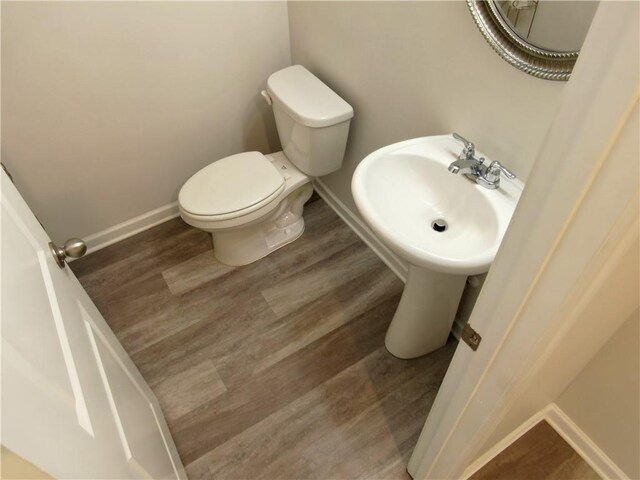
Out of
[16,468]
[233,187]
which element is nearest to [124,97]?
[233,187]

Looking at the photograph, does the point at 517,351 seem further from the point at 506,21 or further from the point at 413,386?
the point at 413,386

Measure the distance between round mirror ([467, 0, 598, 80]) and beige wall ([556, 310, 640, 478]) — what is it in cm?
63

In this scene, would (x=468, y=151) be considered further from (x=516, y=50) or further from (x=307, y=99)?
(x=307, y=99)

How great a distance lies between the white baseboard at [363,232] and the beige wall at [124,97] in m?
0.45

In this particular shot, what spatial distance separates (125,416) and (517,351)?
76 centimetres

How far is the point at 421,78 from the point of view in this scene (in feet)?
4.43

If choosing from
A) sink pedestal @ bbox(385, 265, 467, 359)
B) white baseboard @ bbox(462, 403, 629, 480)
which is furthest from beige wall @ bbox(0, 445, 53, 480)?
white baseboard @ bbox(462, 403, 629, 480)

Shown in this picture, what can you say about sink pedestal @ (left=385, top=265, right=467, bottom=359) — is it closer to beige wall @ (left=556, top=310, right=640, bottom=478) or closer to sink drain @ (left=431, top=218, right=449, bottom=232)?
sink drain @ (left=431, top=218, right=449, bottom=232)

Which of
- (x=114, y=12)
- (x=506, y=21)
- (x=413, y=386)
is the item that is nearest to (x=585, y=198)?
(x=506, y=21)

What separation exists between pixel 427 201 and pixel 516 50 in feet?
1.48

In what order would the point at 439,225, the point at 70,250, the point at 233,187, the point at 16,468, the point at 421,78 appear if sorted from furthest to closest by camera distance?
the point at 233,187 → the point at 421,78 → the point at 439,225 → the point at 70,250 → the point at 16,468

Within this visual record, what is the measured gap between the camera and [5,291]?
1.61ft

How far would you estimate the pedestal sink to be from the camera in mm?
999

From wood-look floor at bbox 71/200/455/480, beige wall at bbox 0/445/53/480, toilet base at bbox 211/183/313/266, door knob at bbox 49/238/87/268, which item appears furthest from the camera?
toilet base at bbox 211/183/313/266
